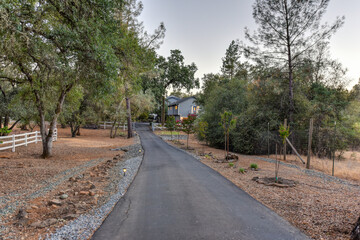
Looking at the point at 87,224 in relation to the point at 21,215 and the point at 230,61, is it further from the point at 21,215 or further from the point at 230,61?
the point at 230,61

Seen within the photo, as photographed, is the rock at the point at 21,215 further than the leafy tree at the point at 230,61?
No

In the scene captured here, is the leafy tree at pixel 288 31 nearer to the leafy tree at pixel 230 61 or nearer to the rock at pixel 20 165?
the rock at pixel 20 165

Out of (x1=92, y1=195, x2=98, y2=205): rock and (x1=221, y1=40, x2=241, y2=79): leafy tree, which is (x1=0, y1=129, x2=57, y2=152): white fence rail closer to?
(x1=92, y1=195, x2=98, y2=205): rock

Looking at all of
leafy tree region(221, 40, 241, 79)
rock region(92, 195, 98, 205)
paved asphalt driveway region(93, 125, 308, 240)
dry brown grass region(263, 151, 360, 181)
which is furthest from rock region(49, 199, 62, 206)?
leafy tree region(221, 40, 241, 79)

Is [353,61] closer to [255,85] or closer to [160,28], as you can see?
[255,85]

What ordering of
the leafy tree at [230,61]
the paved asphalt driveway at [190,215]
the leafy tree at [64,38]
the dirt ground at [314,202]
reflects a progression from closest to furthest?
the paved asphalt driveway at [190,215], the dirt ground at [314,202], the leafy tree at [64,38], the leafy tree at [230,61]

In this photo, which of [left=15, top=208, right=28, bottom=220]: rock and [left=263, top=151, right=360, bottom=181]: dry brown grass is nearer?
[left=15, top=208, right=28, bottom=220]: rock

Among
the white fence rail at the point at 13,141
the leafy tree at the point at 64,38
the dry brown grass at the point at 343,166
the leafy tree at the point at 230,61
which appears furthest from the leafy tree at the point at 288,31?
the leafy tree at the point at 230,61

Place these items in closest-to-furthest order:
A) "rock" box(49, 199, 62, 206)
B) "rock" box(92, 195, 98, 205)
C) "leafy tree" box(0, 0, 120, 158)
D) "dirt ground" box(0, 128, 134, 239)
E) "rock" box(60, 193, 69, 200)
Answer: "dirt ground" box(0, 128, 134, 239)
"rock" box(49, 199, 62, 206)
"rock" box(92, 195, 98, 205)
"rock" box(60, 193, 69, 200)
"leafy tree" box(0, 0, 120, 158)

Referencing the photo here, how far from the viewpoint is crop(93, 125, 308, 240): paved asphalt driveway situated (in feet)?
12.3

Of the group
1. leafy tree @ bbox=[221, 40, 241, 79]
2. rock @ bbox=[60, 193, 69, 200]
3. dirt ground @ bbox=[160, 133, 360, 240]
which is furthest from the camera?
leafy tree @ bbox=[221, 40, 241, 79]

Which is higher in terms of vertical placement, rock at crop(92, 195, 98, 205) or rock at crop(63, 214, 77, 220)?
rock at crop(63, 214, 77, 220)

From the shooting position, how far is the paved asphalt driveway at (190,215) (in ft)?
12.3

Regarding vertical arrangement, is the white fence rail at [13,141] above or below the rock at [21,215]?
above
